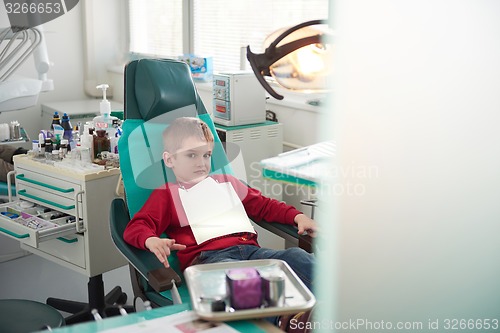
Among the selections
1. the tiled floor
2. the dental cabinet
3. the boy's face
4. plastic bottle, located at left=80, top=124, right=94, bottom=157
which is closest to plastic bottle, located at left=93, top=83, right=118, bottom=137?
plastic bottle, located at left=80, top=124, right=94, bottom=157

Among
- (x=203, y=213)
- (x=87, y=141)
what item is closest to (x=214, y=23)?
(x=87, y=141)

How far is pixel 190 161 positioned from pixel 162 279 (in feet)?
1.96

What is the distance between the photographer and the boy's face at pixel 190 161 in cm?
206

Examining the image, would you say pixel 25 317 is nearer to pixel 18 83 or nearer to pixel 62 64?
pixel 18 83

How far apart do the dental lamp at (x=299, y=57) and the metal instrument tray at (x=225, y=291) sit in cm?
43

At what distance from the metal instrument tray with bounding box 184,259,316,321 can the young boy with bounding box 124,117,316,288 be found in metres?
0.46

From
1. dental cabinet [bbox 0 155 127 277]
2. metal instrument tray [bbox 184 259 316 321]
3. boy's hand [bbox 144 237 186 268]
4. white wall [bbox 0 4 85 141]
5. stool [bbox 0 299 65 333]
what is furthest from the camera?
white wall [bbox 0 4 85 141]

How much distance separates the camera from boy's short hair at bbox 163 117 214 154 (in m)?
2.10

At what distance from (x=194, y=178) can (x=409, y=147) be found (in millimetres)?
1363

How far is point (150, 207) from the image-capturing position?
76.3 inches

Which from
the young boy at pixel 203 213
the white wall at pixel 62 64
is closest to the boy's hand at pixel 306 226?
the young boy at pixel 203 213

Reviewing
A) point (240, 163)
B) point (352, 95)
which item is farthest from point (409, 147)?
point (240, 163)

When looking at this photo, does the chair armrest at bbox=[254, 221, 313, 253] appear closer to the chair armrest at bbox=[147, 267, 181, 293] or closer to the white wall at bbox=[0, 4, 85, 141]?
the chair armrest at bbox=[147, 267, 181, 293]

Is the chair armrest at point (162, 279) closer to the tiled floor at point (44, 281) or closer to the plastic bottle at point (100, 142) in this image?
the plastic bottle at point (100, 142)
